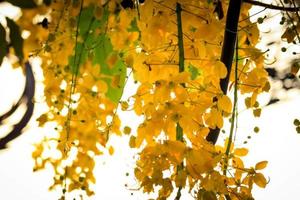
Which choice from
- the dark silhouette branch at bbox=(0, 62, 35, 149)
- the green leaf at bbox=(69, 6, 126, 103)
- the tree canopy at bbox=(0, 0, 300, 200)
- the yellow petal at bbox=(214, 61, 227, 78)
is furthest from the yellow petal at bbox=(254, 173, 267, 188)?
the dark silhouette branch at bbox=(0, 62, 35, 149)

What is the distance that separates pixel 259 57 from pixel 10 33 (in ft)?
1.21

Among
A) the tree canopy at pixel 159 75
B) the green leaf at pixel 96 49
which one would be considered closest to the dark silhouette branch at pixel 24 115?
the tree canopy at pixel 159 75

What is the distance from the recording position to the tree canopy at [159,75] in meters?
0.53

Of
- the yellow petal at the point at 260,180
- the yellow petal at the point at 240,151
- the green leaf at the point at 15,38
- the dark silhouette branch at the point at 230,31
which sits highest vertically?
the dark silhouette branch at the point at 230,31

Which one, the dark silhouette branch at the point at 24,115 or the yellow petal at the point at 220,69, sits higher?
→ the dark silhouette branch at the point at 24,115

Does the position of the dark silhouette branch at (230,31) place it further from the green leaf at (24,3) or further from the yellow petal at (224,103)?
the green leaf at (24,3)

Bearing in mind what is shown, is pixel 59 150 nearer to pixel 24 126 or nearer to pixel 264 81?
pixel 24 126

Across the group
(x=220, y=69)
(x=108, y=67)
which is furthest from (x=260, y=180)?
(x=108, y=67)

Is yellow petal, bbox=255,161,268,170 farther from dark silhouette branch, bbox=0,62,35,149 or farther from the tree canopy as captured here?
dark silhouette branch, bbox=0,62,35,149

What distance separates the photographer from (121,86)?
2.48ft

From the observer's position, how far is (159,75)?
2.12 feet

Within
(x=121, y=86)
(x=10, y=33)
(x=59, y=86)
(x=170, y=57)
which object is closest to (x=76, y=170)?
(x=59, y=86)

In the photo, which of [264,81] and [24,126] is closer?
[264,81]

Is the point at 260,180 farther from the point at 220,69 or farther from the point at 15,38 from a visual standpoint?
the point at 15,38
